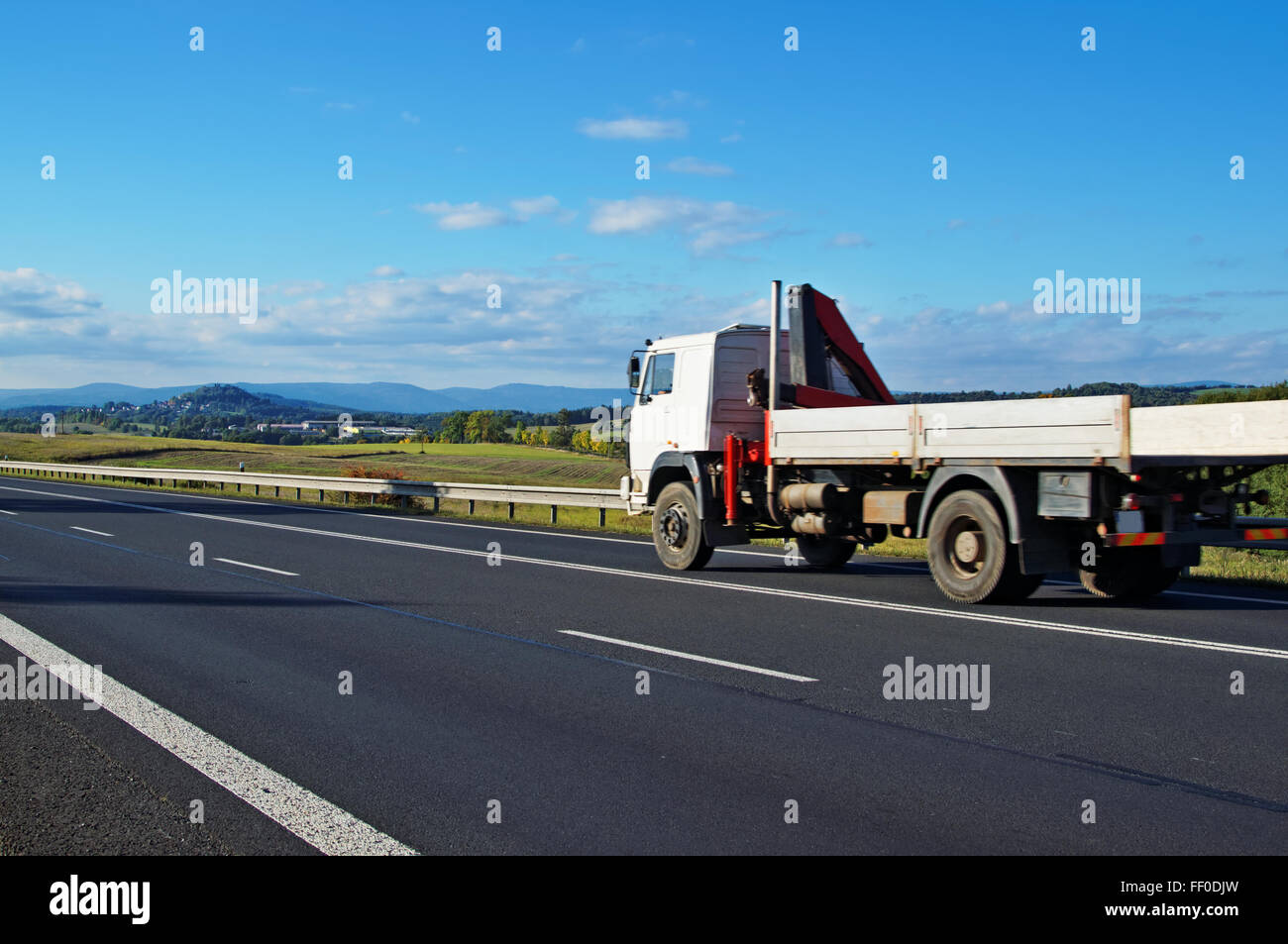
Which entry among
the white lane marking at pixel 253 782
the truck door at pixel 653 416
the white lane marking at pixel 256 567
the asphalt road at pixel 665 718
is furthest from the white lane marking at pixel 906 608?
the white lane marking at pixel 253 782

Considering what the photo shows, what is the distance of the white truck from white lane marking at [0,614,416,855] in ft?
24.4

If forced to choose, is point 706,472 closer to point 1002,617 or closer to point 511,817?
point 1002,617

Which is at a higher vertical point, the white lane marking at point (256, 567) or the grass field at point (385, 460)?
the grass field at point (385, 460)

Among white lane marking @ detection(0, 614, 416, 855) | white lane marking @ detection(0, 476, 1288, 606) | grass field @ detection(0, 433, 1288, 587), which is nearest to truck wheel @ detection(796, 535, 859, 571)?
white lane marking @ detection(0, 476, 1288, 606)

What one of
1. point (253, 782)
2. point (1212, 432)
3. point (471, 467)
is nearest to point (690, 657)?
point (253, 782)

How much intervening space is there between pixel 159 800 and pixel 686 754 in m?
2.66

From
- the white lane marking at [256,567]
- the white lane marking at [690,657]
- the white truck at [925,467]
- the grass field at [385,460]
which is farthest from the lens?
the grass field at [385,460]

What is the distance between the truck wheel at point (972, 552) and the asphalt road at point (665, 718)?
13.6 inches

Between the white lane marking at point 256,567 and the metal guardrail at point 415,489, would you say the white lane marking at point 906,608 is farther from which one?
the metal guardrail at point 415,489

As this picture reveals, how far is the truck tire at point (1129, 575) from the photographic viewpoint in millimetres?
11141

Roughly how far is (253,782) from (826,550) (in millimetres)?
10375

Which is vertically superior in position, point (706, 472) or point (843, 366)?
point (843, 366)

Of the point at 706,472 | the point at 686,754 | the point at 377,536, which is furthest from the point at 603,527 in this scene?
the point at 686,754
